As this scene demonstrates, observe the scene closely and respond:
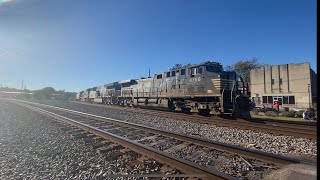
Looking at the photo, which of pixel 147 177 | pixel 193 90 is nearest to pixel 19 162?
pixel 147 177

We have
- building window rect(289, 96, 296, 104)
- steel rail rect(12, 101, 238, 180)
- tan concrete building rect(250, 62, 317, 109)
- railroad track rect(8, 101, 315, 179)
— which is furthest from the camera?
building window rect(289, 96, 296, 104)

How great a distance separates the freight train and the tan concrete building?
78.6ft

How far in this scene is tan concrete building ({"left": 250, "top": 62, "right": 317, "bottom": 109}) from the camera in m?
35.8

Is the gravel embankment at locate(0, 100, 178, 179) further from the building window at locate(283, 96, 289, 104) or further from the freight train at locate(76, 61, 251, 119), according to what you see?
the building window at locate(283, 96, 289, 104)

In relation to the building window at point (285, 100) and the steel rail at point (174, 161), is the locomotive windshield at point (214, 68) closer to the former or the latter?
the steel rail at point (174, 161)

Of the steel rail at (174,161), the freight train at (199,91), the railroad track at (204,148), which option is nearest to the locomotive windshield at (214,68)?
the freight train at (199,91)

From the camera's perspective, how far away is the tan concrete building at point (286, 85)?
35.8 meters

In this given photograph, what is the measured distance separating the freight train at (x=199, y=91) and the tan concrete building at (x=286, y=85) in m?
23.9

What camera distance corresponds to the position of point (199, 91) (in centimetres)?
1551

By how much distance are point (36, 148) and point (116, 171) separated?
131 inches

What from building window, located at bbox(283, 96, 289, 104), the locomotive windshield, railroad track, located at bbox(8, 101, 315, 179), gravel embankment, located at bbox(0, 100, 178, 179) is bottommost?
gravel embankment, located at bbox(0, 100, 178, 179)

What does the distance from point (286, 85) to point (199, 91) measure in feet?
97.3

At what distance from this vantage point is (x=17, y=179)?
4.32 meters

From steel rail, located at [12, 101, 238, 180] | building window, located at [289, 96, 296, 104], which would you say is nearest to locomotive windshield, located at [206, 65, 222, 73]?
steel rail, located at [12, 101, 238, 180]
